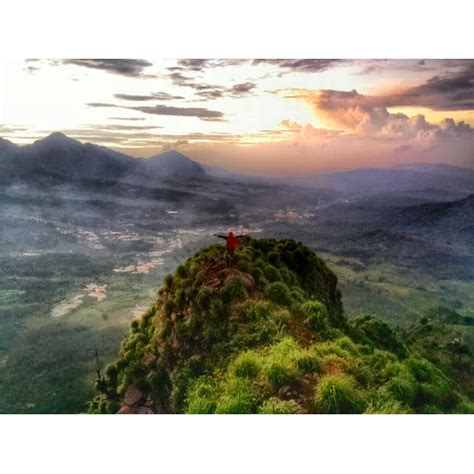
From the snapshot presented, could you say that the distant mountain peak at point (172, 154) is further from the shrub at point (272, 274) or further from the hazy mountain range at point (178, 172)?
the shrub at point (272, 274)

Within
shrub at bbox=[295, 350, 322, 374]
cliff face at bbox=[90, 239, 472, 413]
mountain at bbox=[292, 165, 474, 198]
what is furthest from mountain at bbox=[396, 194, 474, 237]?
shrub at bbox=[295, 350, 322, 374]

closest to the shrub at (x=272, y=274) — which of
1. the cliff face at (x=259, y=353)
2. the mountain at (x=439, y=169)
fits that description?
the cliff face at (x=259, y=353)

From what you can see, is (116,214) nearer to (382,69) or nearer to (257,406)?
(257,406)

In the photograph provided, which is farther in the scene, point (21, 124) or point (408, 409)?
point (21, 124)

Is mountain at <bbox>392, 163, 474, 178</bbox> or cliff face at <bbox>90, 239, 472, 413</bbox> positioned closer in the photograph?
cliff face at <bbox>90, 239, 472, 413</bbox>

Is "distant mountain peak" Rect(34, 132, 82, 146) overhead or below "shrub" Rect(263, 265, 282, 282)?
overhead

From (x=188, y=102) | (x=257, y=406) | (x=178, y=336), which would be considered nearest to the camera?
(x=257, y=406)

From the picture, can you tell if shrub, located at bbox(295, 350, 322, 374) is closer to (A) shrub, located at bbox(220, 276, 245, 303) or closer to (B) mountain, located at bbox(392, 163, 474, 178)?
(A) shrub, located at bbox(220, 276, 245, 303)

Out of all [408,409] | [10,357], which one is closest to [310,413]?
[408,409]
